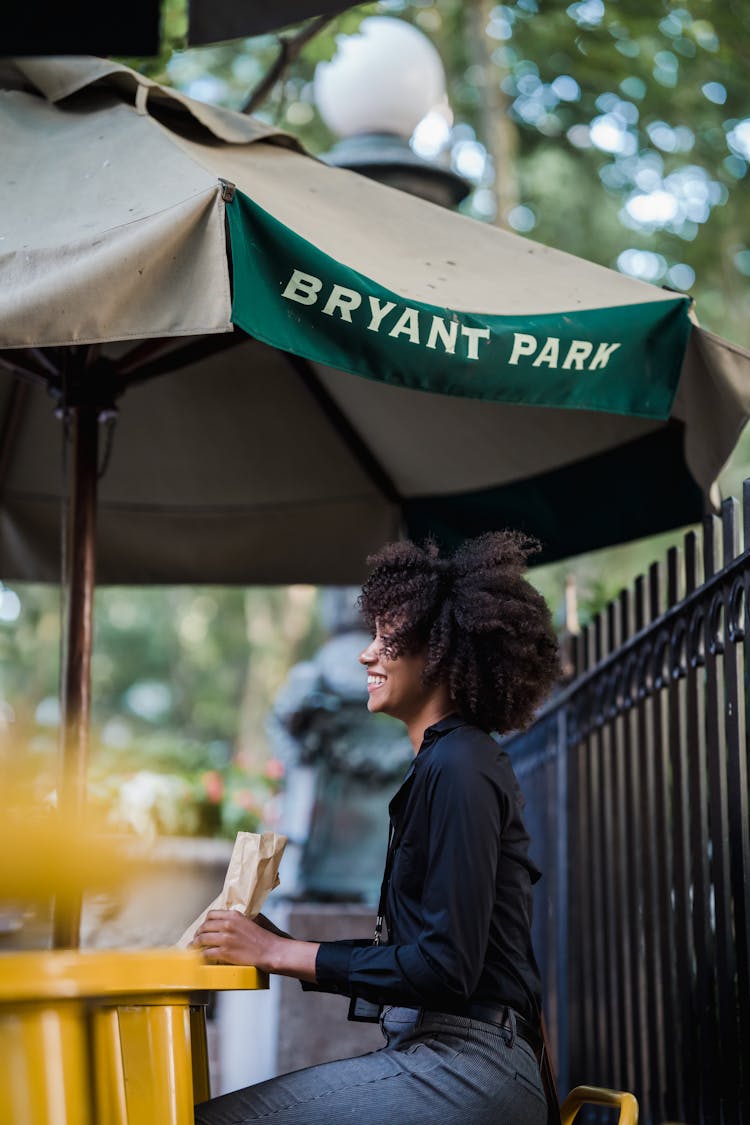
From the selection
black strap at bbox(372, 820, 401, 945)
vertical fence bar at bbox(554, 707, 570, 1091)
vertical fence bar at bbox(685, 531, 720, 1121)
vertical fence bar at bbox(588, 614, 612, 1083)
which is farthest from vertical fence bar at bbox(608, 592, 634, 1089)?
black strap at bbox(372, 820, 401, 945)

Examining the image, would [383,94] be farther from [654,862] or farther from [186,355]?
[654,862]

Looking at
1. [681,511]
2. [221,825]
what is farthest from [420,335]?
[221,825]

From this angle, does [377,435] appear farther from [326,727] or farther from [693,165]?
[693,165]

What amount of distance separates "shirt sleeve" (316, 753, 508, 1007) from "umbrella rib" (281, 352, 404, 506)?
2.50 m

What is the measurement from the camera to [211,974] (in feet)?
7.41

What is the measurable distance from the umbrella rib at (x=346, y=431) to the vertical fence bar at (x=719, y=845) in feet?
6.43

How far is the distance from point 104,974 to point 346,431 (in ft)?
10.8

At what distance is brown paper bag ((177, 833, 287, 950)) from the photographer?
2.56m

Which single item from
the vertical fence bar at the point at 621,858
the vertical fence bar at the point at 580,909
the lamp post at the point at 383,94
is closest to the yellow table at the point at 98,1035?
the vertical fence bar at the point at 621,858

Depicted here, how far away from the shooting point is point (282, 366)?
16.2ft

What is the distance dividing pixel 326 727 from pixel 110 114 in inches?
168

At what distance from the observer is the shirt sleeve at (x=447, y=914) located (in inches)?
91.7

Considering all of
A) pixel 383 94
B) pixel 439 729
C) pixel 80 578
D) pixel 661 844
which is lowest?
pixel 661 844

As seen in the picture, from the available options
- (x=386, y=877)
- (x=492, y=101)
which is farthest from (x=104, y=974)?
(x=492, y=101)
